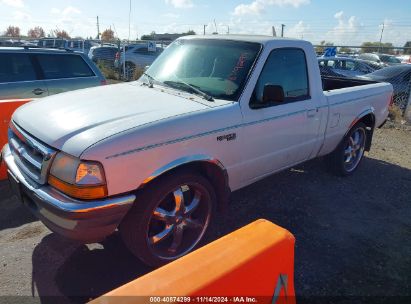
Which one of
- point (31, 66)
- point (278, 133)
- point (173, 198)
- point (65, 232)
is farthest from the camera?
point (31, 66)

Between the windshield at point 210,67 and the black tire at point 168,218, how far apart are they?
97 cm

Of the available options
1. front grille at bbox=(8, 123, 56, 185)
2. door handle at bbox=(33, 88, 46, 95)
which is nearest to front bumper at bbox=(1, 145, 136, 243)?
front grille at bbox=(8, 123, 56, 185)

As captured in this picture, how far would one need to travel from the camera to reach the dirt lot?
120 inches

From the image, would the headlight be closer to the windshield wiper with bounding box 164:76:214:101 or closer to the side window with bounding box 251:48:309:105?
the windshield wiper with bounding box 164:76:214:101

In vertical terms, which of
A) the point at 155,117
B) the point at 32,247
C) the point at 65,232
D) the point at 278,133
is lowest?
the point at 32,247

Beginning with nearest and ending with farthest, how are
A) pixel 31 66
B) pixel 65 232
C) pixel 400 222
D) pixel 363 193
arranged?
1. pixel 65 232
2. pixel 400 222
3. pixel 363 193
4. pixel 31 66

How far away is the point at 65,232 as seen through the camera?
8.68ft

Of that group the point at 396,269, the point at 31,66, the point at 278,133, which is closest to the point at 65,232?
the point at 278,133

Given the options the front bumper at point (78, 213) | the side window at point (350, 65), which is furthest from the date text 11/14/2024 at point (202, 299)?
the side window at point (350, 65)

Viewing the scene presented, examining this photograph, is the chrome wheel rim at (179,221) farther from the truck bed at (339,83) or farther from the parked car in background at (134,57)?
the parked car in background at (134,57)

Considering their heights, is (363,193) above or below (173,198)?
below

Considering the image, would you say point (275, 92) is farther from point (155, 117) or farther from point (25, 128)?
point (25, 128)

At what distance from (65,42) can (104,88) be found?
20989mm

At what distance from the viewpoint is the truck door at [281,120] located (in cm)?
366
